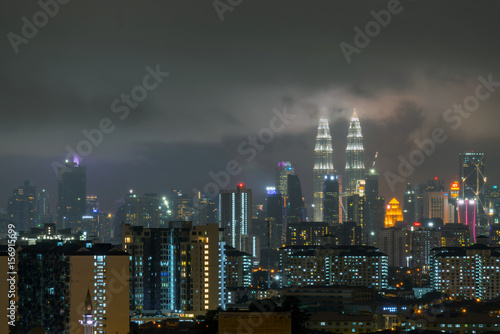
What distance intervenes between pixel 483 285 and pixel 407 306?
658 inches

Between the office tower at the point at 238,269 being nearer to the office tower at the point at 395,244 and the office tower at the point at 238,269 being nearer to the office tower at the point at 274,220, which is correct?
the office tower at the point at 274,220

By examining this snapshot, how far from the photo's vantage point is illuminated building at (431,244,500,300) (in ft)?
289

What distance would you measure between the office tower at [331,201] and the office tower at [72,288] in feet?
251

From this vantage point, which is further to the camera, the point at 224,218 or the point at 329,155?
the point at 329,155

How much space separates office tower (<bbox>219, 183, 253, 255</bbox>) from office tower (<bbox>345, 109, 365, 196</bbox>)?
35.2 metres

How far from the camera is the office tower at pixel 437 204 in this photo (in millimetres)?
132250

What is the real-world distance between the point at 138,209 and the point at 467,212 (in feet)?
130

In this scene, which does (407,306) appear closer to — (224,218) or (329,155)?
(224,218)

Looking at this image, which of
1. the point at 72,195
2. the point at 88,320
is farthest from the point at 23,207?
the point at 88,320

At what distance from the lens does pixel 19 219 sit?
98188 mm

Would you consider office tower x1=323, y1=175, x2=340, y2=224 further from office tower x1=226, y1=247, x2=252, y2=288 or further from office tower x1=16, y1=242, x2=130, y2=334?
office tower x1=16, y1=242, x2=130, y2=334

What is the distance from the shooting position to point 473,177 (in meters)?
139

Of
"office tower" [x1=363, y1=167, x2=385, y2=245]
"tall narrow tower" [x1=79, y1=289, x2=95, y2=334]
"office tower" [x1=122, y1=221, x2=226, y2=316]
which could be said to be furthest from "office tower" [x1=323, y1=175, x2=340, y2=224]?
"tall narrow tower" [x1=79, y1=289, x2=95, y2=334]

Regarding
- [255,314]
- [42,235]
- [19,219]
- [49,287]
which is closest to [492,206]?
[19,219]
